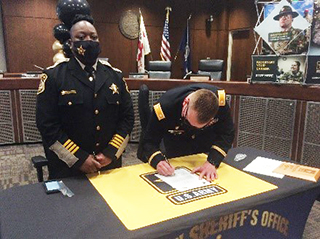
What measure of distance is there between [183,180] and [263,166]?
51 cm

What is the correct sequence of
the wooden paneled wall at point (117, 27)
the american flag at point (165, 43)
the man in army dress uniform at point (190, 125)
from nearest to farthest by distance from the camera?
the man in army dress uniform at point (190, 125) → the wooden paneled wall at point (117, 27) → the american flag at point (165, 43)

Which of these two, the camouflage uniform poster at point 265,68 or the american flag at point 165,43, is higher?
the american flag at point 165,43

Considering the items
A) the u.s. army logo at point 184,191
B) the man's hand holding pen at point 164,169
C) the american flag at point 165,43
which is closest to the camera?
the u.s. army logo at point 184,191

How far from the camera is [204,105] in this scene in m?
1.30

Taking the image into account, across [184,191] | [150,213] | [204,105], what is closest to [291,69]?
[204,105]

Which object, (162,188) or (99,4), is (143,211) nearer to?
(162,188)

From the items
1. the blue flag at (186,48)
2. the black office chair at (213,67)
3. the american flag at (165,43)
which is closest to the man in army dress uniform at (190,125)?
the black office chair at (213,67)

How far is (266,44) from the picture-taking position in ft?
10.1

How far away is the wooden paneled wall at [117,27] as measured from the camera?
6.03 meters

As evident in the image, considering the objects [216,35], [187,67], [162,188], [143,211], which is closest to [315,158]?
[162,188]

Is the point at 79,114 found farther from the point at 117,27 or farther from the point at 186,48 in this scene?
the point at 186,48

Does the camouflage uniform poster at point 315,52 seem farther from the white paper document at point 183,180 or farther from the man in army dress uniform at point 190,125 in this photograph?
the white paper document at point 183,180

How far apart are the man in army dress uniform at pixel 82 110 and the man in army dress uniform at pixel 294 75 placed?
1.98m

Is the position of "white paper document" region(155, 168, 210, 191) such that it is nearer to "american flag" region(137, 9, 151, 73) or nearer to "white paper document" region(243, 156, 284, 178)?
"white paper document" region(243, 156, 284, 178)
